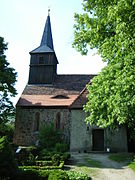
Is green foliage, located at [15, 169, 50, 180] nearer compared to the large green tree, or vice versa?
the large green tree

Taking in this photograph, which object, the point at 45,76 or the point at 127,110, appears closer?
the point at 127,110

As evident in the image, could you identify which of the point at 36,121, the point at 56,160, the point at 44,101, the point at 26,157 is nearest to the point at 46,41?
the point at 44,101

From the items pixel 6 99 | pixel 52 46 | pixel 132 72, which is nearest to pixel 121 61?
pixel 132 72

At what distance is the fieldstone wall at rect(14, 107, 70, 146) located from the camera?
73.8 feet

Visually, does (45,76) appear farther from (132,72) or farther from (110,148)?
(132,72)

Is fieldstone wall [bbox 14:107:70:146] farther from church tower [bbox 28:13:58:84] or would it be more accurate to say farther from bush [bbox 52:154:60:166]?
bush [bbox 52:154:60:166]

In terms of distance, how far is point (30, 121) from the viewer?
23391 millimetres

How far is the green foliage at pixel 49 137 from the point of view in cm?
2042

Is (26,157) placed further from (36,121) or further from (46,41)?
(46,41)

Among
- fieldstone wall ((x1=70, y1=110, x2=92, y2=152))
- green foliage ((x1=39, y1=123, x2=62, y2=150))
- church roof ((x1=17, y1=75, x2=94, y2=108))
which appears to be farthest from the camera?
church roof ((x1=17, y1=75, x2=94, y2=108))

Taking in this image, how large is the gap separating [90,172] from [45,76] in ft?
59.0

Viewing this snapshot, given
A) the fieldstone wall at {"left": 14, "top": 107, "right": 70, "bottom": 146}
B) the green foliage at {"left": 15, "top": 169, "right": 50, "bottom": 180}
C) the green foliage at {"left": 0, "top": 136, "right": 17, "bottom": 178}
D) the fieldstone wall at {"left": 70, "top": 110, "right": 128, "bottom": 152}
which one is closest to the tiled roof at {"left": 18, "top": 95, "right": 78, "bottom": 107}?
the fieldstone wall at {"left": 14, "top": 107, "right": 70, "bottom": 146}

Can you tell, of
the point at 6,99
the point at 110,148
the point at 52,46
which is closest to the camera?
the point at 110,148

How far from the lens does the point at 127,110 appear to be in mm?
7652
